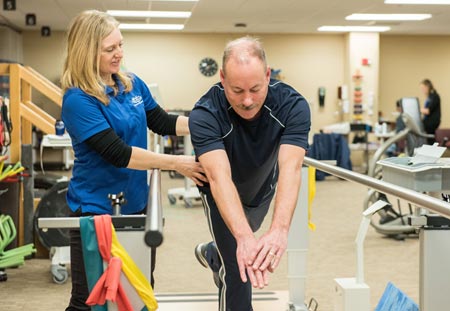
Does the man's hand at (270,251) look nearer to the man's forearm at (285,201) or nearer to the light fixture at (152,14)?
the man's forearm at (285,201)

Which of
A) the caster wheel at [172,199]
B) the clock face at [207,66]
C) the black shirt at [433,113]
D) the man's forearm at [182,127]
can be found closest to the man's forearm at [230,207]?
the man's forearm at [182,127]

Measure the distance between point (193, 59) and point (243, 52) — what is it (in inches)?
514

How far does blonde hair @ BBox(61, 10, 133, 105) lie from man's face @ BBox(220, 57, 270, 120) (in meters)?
0.47

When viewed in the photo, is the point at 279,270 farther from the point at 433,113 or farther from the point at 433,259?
the point at 433,113

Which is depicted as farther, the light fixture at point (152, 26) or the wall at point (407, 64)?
the wall at point (407, 64)

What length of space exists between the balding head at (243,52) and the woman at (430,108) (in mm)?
10769

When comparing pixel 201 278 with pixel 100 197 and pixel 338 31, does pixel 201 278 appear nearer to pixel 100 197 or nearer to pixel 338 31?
pixel 100 197

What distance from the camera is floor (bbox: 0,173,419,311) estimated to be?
4.41 meters

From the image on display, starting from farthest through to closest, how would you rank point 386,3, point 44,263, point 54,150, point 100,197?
point 54,150 < point 386,3 < point 44,263 < point 100,197

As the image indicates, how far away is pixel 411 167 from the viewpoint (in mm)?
2699

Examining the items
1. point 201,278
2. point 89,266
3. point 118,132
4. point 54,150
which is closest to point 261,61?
point 118,132

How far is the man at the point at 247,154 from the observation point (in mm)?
1937

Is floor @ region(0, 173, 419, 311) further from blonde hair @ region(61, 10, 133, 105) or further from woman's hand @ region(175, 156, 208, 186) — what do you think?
blonde hair @ region(61, 10, 133, 105)

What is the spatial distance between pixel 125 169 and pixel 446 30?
543 inches
